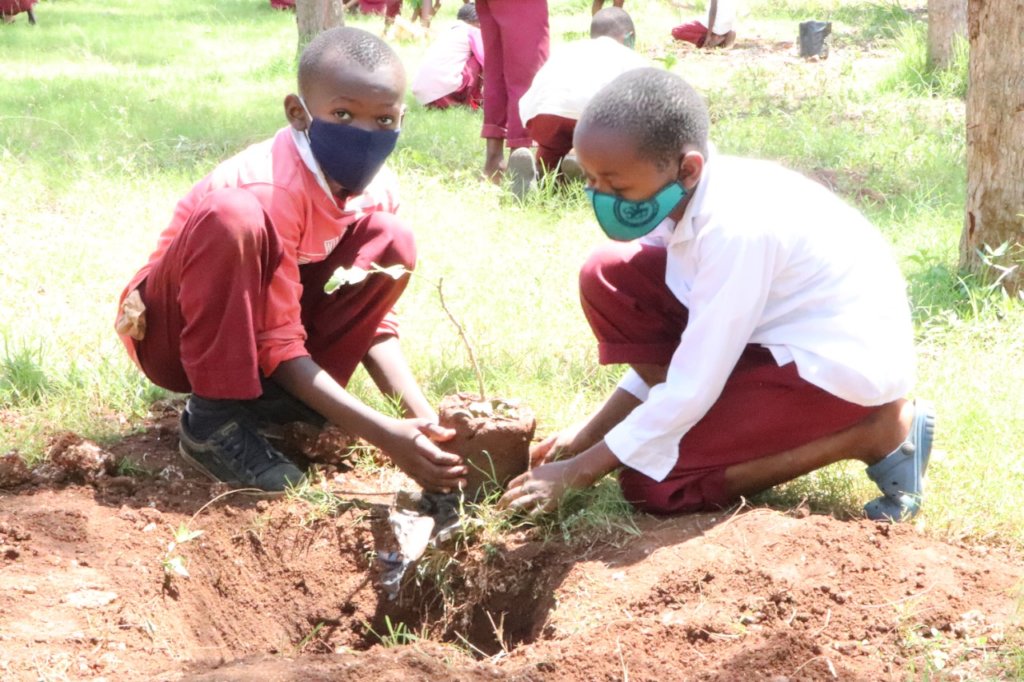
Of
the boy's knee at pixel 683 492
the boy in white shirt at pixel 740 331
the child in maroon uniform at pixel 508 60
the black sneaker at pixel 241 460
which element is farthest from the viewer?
the child in maroon uniform at pixel 508 60

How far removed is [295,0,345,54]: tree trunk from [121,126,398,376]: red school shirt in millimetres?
6459

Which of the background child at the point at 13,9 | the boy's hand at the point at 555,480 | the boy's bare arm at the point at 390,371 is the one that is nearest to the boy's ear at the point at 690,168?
the boy's hand at the point at 555,480

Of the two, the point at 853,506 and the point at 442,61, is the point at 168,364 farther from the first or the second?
the point at 442,61

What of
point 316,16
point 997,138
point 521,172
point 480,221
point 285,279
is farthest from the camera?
point 316,16

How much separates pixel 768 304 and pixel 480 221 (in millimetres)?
2922

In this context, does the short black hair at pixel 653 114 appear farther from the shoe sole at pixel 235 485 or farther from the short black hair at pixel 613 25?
the short black hair at pixel 613 25

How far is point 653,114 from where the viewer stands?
278cm

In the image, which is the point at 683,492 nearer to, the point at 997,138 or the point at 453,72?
the point at 997,138

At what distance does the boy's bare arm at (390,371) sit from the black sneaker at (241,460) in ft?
1.43

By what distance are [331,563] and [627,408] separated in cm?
92

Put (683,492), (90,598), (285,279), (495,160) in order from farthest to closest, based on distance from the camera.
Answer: (495,160) → (285,279) → (683,492) → (90,598)

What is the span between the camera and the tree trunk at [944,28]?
8.12 metres

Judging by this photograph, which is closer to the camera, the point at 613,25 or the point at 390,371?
the point at 390,371

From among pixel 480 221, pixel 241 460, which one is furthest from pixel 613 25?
pixel 241 460
